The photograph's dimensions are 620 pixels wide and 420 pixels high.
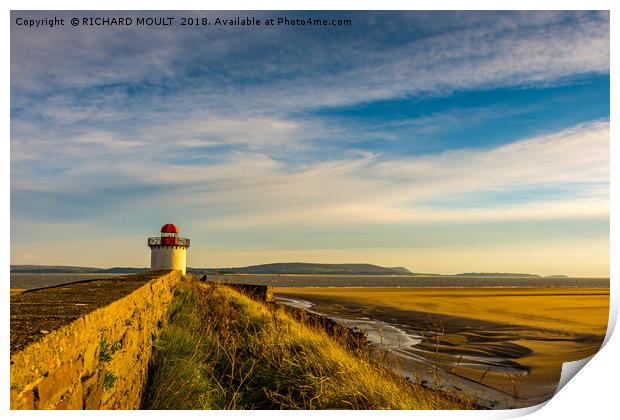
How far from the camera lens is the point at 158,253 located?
25875 mm

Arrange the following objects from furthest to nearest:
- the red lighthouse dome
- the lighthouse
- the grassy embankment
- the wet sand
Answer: the red lighthouse dome < the lighthouse < the wet sand < the grassy embankment

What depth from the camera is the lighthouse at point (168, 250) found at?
2573cm

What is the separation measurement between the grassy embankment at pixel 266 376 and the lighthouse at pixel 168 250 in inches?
754

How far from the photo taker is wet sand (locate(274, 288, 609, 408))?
8.09m

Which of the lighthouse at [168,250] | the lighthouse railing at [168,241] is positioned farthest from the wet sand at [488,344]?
the lighthouse railing at [168,241]

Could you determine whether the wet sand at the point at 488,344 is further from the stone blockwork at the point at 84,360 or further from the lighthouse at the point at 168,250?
the lighthouse at the point at 168,250

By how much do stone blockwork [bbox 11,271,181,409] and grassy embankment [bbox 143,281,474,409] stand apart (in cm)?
41

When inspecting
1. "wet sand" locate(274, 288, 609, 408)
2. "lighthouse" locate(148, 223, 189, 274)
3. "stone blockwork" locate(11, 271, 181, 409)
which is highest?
"lighthouse" locate(148, 223, 189, 274)

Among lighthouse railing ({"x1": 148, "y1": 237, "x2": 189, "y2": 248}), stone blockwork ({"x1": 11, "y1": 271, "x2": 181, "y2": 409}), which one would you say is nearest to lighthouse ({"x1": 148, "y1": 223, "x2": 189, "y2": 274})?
lighthouse railing ({"x1": 148, "y1": 237, "x2": 189, "y2": 248})

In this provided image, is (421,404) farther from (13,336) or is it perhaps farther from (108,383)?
(13,336)

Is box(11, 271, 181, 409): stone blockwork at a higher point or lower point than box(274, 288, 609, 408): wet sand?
higher

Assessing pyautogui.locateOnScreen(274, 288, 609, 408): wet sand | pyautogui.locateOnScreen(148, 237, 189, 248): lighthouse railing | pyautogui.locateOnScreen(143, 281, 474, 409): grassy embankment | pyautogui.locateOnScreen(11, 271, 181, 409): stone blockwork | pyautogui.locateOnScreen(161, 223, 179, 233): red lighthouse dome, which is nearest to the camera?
pyautogui.locateOnScreen(11, 271, 181, 409): stone blockwork

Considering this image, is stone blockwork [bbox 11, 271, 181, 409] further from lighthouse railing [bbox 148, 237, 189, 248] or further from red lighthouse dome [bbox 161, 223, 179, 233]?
red lighthouse dome [bbox 161, 223, 179, 233]
